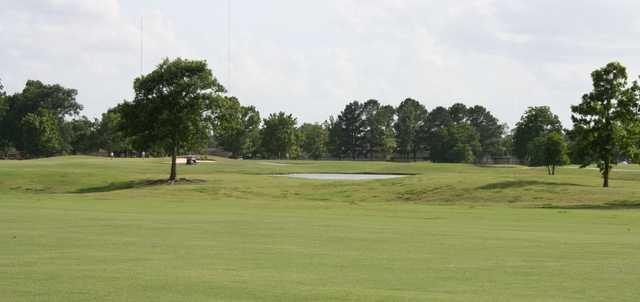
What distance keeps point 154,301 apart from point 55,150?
16336cm

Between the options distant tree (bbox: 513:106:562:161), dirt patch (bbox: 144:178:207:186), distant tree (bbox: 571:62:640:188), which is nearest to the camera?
distant tree (bbox: 571:62:640:188)

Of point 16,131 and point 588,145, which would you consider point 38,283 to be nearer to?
point 588,145

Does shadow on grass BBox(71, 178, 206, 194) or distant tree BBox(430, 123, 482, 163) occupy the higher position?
distant tree BBox(430, 123, 482, 163)

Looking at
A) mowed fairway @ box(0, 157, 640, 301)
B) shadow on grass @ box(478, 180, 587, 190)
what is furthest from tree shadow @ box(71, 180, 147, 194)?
mowed fairway @ box(0, 157, 640, 301)

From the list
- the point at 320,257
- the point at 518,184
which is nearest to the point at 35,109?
the point at 518,184

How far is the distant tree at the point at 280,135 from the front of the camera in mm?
179250

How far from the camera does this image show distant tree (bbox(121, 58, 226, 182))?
7494 centimetres

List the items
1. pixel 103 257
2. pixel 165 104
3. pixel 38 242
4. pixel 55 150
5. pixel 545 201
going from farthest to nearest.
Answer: pixel 55 150 → pixel 165 104 → pixel 545 201 → pixel 38 242 → pixel 103 257

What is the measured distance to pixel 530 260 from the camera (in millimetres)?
19781

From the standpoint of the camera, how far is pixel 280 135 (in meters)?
178

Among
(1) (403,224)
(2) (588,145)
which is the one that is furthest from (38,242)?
(2) (588,145)

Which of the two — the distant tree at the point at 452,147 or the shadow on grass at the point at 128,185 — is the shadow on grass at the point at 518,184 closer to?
the shadow on grass at the point at 128,185

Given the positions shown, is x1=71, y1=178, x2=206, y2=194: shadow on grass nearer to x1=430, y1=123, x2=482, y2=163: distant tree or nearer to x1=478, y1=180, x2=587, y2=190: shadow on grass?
Answer: x1=478, y1=180, x2=587, y2=190: shadow on grass

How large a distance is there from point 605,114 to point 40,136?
126 metres
